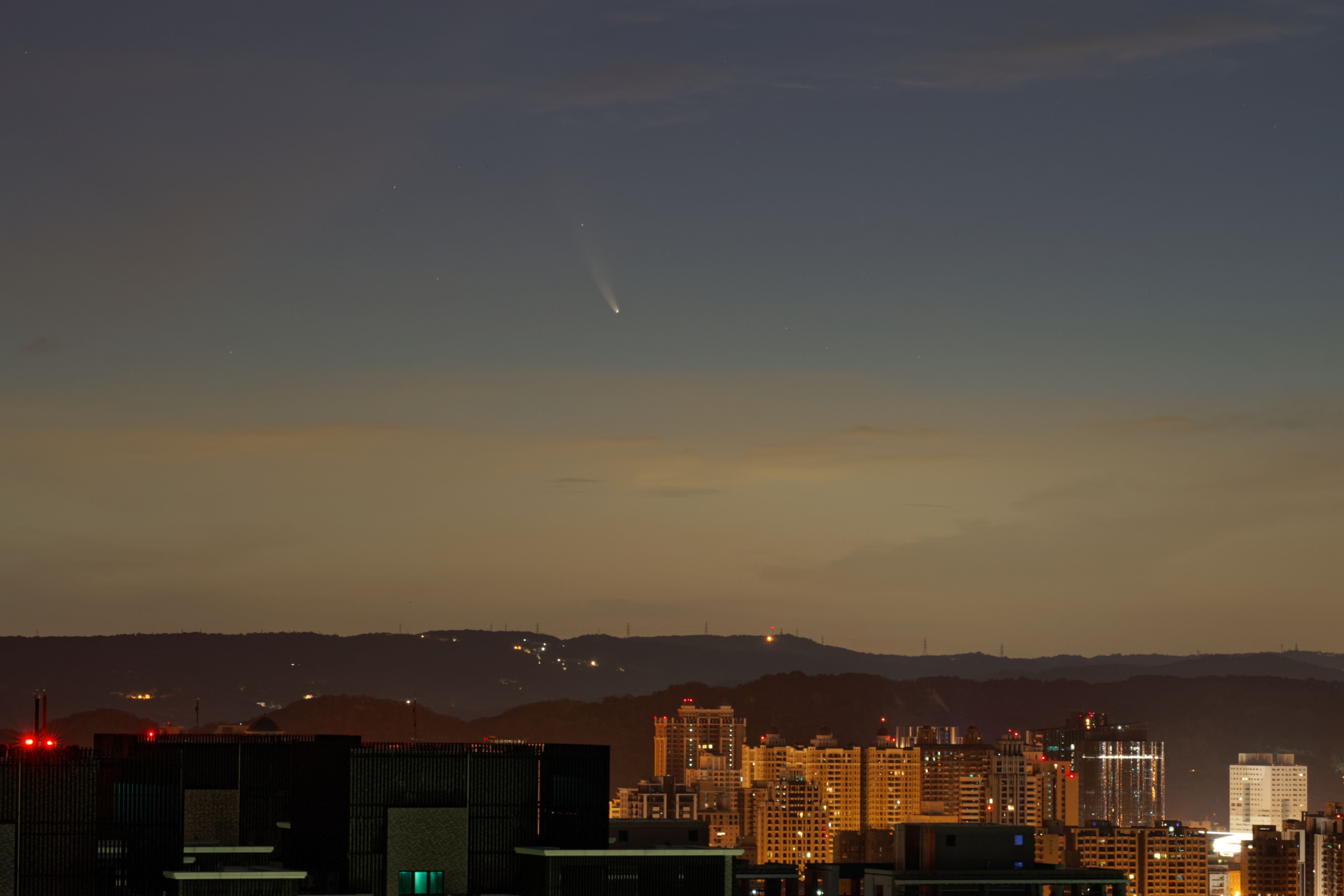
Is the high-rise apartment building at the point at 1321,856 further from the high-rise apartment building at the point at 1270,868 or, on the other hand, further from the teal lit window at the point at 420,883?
the teal lit window at the point at 420,883

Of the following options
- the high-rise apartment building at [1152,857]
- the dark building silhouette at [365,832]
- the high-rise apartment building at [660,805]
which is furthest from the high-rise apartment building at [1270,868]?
the dark building silhouette at [365,832]

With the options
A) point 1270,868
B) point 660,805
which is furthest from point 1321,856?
point 660,805

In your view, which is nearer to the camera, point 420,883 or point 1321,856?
point 420,883

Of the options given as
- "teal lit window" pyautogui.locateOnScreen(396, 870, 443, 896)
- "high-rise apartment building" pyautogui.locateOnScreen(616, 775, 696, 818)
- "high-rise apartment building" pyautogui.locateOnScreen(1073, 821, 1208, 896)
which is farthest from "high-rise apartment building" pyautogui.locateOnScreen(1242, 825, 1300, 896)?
"teal lit window" pyautogui.locateOnScreen(396, 870, 443, 896)

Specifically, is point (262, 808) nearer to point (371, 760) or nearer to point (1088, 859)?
point (371, 760)

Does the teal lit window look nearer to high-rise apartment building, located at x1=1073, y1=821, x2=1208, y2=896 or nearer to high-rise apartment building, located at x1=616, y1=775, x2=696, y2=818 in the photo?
high-rise apartment building, located at x1=1073, y1=821, x2=1208, y2=896

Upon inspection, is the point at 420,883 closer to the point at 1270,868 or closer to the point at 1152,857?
the point at 1152,857

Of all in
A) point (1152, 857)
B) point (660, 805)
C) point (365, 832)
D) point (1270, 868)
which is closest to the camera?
point (365, 832)
